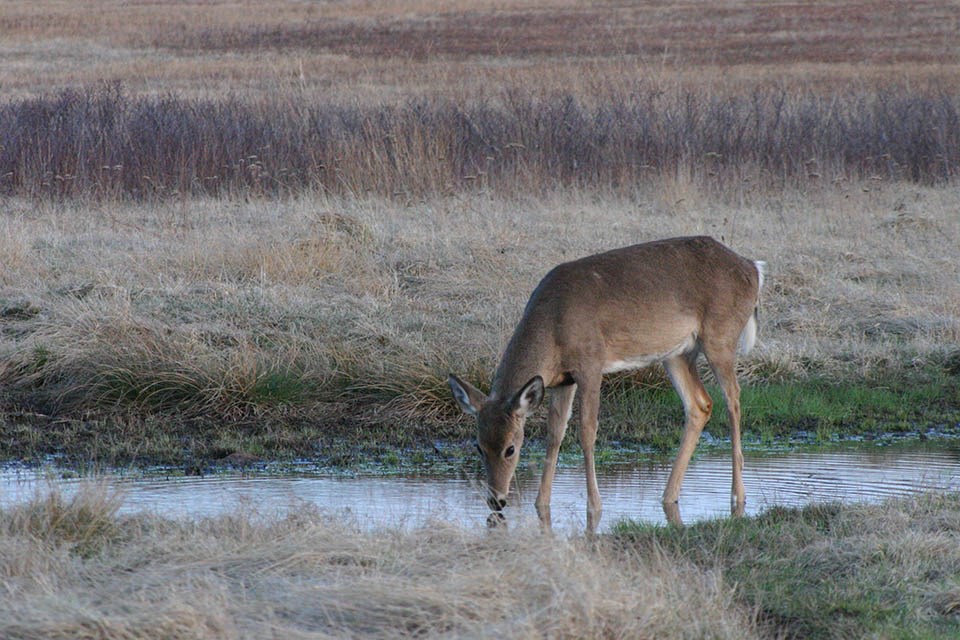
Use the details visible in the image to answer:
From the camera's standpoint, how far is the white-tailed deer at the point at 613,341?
7.22 meters

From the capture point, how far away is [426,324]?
11.0 m

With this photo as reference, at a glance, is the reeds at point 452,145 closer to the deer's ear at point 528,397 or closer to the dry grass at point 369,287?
the dry grass at point 369,287

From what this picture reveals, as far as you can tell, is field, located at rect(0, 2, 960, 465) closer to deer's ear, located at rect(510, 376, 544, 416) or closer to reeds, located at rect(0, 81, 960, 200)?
reeds, located at rect(0, 81, 960, 200)

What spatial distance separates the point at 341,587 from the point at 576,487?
136 inches

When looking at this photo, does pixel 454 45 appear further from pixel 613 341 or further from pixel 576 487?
pixel 613 341

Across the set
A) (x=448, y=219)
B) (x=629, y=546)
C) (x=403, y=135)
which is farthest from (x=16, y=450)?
(x=403, y=135)

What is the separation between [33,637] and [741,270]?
504cm

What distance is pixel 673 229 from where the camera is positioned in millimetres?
14328

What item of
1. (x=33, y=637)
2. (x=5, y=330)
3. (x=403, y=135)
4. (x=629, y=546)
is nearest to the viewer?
(x=33, y=637)

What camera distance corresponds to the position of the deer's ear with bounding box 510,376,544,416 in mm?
7016

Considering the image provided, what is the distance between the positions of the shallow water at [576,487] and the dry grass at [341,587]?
133 centimetres

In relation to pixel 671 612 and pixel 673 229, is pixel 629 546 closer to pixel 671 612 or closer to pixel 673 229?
pixel 671 612

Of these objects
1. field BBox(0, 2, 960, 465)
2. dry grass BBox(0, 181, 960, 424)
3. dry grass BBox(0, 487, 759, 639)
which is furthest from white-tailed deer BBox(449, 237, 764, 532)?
dry grass BBox(0, 181, 960, 424)

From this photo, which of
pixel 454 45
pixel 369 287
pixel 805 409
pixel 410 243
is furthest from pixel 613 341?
pixel 454 45
